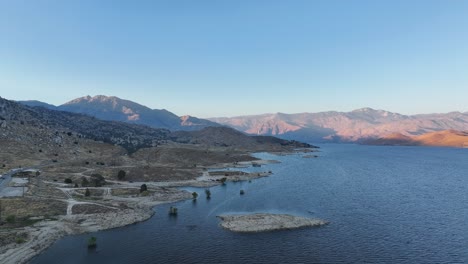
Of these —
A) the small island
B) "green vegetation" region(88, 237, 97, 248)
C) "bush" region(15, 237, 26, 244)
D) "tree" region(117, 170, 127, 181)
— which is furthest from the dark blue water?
"tree" region(117, 170, 127, 181)

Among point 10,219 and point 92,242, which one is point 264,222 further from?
point 10,219

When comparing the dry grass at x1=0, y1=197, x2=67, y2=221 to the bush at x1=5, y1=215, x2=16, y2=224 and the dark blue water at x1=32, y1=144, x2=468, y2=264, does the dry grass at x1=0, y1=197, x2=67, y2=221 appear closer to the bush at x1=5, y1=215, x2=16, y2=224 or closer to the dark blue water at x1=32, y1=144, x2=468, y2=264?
the bush at x1=5, y1=215, x2=16, y2=224

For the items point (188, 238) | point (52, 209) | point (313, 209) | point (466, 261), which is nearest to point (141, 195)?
point (52, 209)

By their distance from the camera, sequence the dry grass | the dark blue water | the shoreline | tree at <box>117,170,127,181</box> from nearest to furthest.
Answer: the dark blue water
the shoreline
the dry grass
tree at <box>117,170,127,181</box>

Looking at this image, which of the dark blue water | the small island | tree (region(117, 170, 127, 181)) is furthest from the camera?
tree (region(117, 170, 127, 181))

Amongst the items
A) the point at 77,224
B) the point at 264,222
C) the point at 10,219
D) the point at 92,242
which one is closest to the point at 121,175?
the point at 77,224

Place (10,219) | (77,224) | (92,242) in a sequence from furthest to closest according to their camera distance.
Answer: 1. (77,224)
2. (10,219)
3. (92,242)

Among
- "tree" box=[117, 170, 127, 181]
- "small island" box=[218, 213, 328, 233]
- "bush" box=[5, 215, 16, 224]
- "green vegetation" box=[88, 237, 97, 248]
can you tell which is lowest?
"green vegetation" box=[88, 237, 97, 248]

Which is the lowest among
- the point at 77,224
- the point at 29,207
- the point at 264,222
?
the point at 77,224

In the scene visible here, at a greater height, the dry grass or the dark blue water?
the dry grass

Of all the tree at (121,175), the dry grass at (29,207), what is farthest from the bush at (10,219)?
the tree at (121,175)
